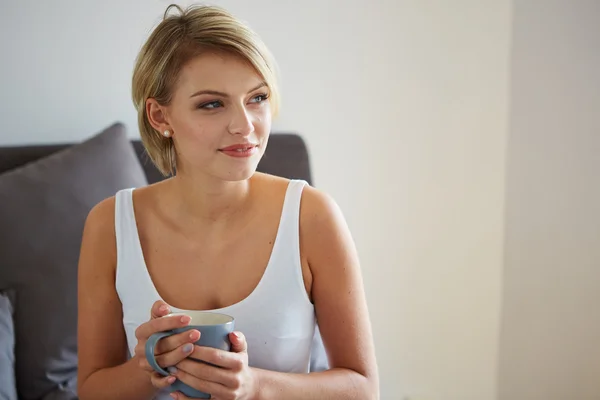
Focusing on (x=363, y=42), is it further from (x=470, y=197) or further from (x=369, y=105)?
(x=470, y=197)

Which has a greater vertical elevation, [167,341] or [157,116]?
[157,116]

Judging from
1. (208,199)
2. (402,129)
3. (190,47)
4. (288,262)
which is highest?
(190,47)

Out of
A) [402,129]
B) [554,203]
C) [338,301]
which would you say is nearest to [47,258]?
[338,301]

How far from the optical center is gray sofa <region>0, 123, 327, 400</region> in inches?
61.6

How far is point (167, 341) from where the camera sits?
3.51 ft

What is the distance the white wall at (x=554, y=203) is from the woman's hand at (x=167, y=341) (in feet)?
4.61

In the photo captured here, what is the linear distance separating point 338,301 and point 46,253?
Answer: 0.68m

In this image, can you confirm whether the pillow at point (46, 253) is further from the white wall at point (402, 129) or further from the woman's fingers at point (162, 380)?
the woman's fingers at point (162, 380)

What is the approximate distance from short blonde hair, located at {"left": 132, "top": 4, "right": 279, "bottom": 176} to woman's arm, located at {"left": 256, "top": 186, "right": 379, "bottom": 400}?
0.72ft

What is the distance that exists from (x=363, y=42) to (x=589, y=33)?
62 cm

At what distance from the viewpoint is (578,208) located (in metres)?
2.16

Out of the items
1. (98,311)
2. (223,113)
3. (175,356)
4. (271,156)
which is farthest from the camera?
(271,156)

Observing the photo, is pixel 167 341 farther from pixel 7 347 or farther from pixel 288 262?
pixel 7 347

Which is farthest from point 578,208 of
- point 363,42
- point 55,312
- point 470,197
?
point 55,312
